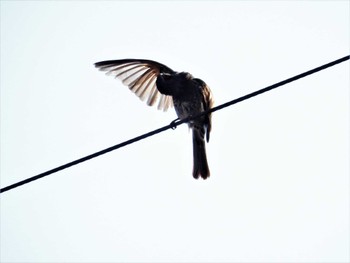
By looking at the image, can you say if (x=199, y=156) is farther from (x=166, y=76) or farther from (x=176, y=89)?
(x=166, y=76)

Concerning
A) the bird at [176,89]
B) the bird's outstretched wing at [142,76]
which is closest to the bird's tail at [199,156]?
the bird at [176,89]

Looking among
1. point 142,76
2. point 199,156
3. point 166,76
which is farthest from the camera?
point 142,76

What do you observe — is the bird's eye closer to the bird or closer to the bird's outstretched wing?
the bird

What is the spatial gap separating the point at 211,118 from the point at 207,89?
398 millimetres

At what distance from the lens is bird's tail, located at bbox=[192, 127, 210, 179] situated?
24.3 feet

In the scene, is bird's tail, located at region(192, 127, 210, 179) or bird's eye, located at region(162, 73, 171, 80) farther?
bird's eye, located at region(162, 73, 171, 80)

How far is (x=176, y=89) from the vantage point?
25.3 ft

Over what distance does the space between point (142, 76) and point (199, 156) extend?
139cm

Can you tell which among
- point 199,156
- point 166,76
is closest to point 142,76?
point 166,76

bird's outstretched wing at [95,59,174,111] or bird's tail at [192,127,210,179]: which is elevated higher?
bird's outstretched wing at [95,59,174,111]

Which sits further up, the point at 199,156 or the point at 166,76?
the point at 166,76

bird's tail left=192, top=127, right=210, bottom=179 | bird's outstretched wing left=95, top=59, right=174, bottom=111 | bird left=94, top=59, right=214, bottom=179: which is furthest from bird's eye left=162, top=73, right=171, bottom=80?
bird's tail left=192, top=127, right=210, bottom=179

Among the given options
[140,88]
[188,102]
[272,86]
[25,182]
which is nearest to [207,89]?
[188,102]

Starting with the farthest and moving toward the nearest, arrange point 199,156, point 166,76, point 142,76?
point 142,76 < point 166,76 < point 199,156
